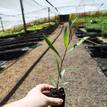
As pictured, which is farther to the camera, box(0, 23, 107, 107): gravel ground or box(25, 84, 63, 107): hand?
box(0, 23, 107, 107): gravel ground

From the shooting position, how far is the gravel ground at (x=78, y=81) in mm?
3149

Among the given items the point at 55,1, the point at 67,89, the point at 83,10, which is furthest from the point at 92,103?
the point at 83,10

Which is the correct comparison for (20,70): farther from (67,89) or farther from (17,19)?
(17,19)

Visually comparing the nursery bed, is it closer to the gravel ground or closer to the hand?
the gravel ground

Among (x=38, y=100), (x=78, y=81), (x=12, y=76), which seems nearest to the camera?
(x=38, y=100)

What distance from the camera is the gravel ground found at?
3149 millimetres

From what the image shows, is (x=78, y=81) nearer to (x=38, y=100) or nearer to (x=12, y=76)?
(x=12, y=76)

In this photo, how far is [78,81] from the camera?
398 centimetres

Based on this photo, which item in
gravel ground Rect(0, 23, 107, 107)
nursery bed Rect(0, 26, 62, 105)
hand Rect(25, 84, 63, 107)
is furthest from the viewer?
nursery bed Rect(0, 26, 62, 105)

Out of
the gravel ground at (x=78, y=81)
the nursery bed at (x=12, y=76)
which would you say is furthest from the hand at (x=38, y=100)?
the nursery bed at (x=12, y=76)

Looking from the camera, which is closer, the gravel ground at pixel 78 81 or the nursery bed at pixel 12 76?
the gravel ground at pixel 78 81

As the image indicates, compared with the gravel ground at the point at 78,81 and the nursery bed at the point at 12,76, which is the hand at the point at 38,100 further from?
the nursery bed at the point at 12,76

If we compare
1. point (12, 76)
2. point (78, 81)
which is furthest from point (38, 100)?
point (12, 76)

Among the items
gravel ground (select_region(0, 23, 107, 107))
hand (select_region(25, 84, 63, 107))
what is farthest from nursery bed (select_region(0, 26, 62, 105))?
hand (select_region(25, 84, 63, 107))
